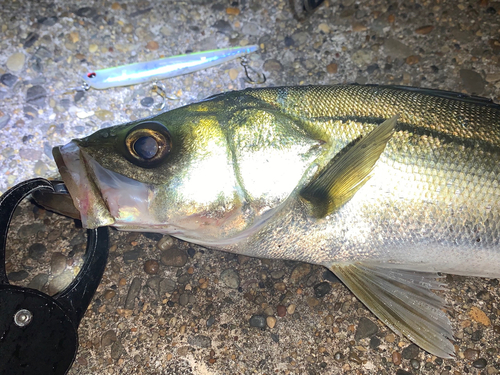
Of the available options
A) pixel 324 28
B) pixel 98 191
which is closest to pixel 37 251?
pixel 98 191

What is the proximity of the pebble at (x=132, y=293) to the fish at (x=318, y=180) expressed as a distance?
544 mm

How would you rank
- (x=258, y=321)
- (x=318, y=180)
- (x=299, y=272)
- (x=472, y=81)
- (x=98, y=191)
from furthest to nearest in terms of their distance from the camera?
1. (x=472, y=81)
2. (x=299, y=272)
3. (x=258, y=321)
4. (x=318, y=180)
5. (x=98, y=191)

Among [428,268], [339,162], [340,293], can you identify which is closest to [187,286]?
[340,293]

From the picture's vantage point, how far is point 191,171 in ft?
4.36

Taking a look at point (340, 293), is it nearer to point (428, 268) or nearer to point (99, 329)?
point (428, 268)

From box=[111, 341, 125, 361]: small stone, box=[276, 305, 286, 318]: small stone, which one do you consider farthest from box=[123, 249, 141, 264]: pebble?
box=[276, 305, 286, 318]: small stone

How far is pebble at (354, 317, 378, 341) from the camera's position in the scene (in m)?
1.66

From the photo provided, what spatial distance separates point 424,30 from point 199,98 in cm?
158

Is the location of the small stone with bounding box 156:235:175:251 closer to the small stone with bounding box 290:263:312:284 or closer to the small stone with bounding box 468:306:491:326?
the small stone with bounding box 290:263:312:284

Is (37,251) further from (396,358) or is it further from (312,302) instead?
(396,358)

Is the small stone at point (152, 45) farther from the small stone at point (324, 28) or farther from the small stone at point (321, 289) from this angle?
the small stone at point (321, 289)

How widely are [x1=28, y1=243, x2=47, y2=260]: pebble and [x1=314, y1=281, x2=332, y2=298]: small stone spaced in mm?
1525

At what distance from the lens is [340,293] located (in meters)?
1.75

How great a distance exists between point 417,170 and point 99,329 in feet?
5.70
